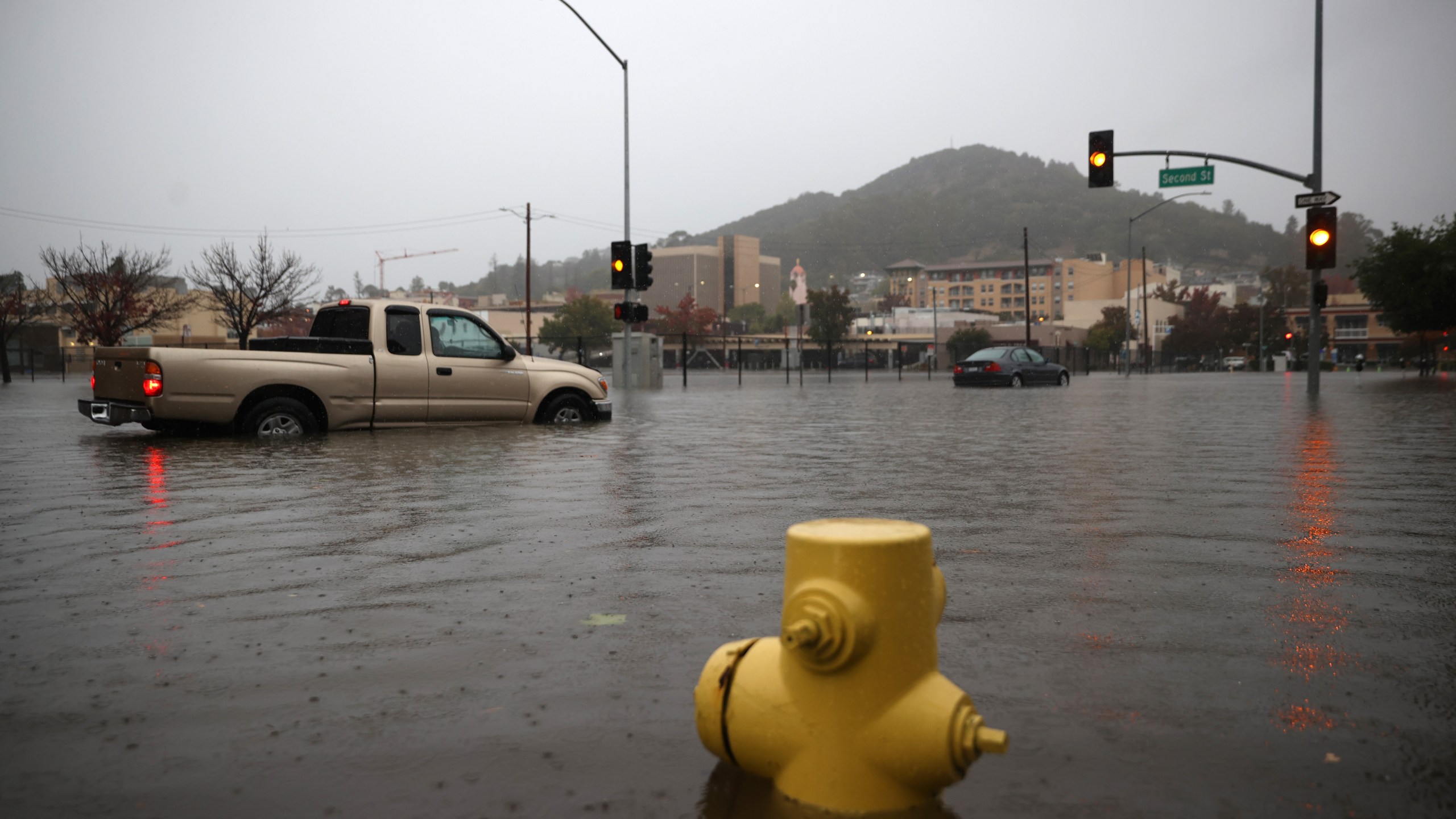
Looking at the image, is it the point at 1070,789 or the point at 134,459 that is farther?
the point at 134,459

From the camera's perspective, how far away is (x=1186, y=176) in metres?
25.2

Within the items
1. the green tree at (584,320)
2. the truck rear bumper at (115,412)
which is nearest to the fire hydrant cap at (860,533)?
the truck rear bumper at (115,412)

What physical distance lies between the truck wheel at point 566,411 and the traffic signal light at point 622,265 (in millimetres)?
11784

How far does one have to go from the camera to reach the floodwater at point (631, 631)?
2.57 meters

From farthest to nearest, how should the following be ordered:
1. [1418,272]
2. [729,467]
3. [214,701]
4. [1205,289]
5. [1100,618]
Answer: [1205,289] → [1418,272] → [729,467] → [1100,618] → [214,701]

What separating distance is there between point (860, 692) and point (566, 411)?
12662 millimetres

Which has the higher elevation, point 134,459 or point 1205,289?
point 1205,289

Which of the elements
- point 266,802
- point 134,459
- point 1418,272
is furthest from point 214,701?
point 1418,272

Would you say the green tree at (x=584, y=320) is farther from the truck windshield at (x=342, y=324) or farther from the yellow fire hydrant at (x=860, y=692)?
the yellow fire hydrant at (x=860, y=692)

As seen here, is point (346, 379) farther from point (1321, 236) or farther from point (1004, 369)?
point (1004, 369)

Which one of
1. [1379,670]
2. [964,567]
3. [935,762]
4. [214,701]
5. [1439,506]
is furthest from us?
[1439,506]

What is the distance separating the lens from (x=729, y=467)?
9.89 metres

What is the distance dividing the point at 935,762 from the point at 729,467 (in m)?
7.66

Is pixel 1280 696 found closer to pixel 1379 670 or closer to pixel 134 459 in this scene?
pixel 1379 670
